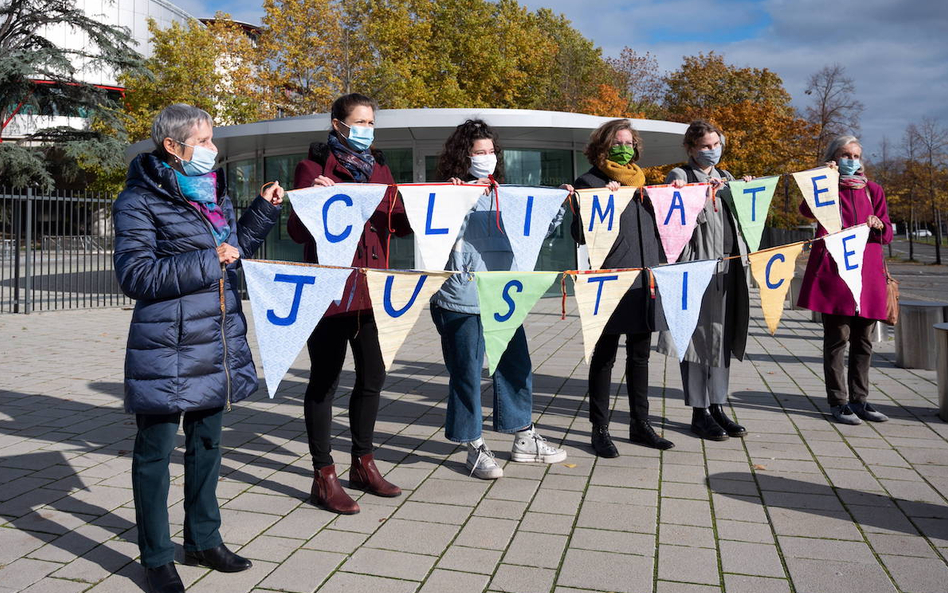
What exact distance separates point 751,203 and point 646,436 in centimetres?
172

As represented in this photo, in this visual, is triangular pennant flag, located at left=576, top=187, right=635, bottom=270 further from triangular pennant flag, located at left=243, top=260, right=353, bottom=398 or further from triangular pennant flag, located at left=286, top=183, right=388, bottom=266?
triangular pennant flag, located at left=243, top=260, right=353, bottom=398

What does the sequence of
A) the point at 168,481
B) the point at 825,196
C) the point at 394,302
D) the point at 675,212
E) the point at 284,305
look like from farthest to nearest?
the point at 825,196 < the point at 675,212 < the point at 394,302 < the point at 284,305 < the point at 168,481

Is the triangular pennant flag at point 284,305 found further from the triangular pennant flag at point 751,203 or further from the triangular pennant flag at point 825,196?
the triangular pennant flag at point 825,196

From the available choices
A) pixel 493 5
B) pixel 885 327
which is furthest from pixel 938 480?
pixel 493 5

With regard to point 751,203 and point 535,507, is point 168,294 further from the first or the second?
point 751,203

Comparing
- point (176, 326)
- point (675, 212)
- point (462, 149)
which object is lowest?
point (176, 326)

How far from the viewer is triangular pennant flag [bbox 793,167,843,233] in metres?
5.65

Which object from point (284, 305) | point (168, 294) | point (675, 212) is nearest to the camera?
point (168, 294)

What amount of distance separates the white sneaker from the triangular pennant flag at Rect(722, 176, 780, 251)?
192 centimetres

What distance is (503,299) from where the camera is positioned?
4.29 meters

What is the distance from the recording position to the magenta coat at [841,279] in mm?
5734

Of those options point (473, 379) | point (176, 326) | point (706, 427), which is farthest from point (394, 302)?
point (706, 427)

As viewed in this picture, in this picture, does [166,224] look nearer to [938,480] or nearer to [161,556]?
[161,556]

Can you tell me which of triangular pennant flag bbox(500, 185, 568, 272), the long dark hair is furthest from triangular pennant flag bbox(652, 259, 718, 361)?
the long dark hair
